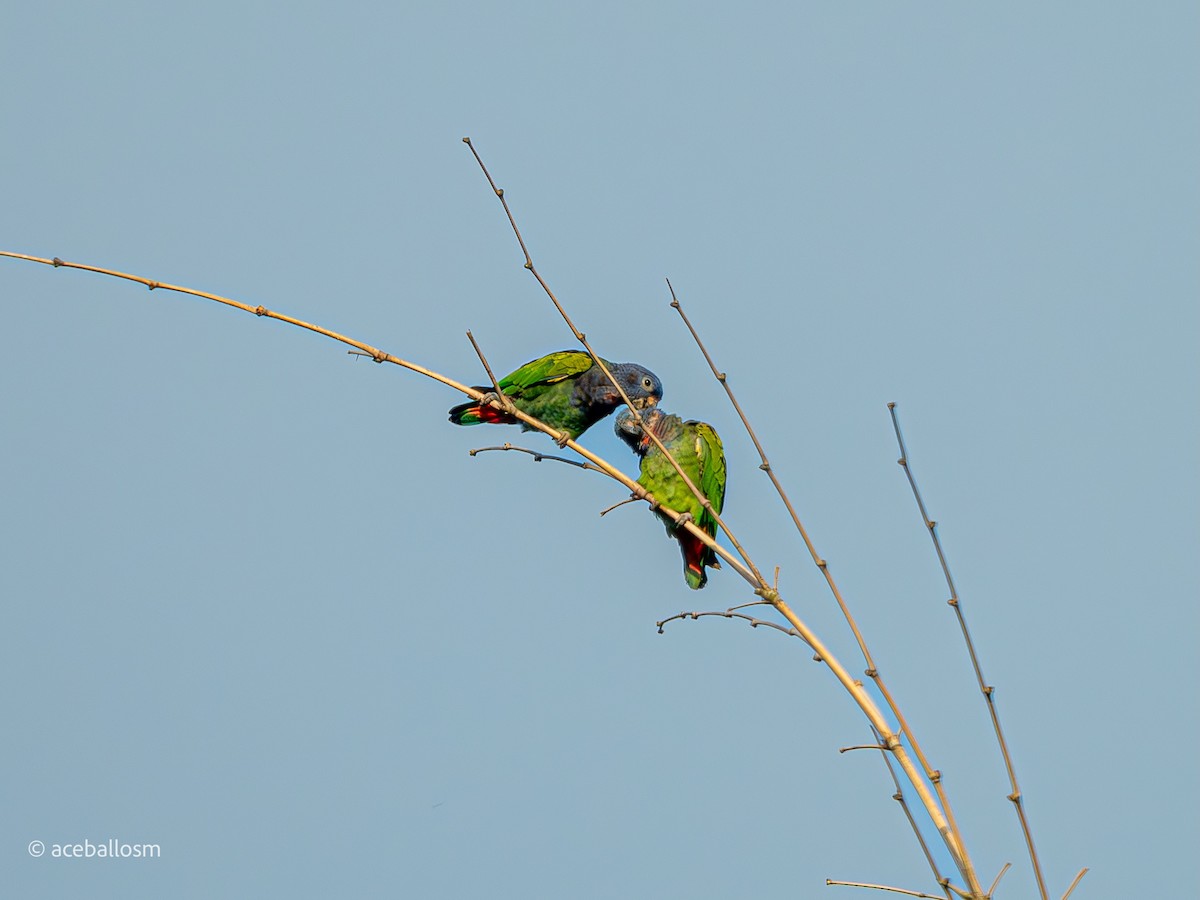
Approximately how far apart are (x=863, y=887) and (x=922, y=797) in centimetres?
30

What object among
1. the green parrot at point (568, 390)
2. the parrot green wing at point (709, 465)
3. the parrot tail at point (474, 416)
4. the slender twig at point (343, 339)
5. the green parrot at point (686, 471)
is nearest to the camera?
the slender twig at point (343, 339)

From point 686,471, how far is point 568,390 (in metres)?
1.14

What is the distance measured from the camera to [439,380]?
14.4 feet

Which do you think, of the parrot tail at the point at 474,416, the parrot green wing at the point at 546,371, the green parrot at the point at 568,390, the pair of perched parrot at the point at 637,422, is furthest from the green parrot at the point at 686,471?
the parrot tail at the point at 474,416

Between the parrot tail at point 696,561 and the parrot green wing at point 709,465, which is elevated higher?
the parrot green wing at point 709,465

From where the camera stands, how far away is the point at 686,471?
294 inches

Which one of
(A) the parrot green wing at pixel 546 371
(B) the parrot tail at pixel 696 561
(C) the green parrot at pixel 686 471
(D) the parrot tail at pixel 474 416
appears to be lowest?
(B) the parrot tail at pixel 696 561

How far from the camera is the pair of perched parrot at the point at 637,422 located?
7.17 metres

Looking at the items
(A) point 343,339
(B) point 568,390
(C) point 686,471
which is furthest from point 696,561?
(A) point 343,339

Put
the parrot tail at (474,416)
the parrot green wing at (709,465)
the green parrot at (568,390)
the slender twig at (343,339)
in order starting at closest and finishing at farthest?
the slender twig at (343,339) < the parrot green wing at (709,465) < the parrot tail at (474,416) < the green parrot at (568,390)

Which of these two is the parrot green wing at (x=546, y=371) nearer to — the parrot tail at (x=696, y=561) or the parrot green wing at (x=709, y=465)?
the parrot green wing at (x=709, y=465)

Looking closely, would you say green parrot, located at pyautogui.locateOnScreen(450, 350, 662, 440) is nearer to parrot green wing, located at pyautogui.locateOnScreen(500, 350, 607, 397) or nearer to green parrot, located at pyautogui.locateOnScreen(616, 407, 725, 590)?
parrot green wing, located at pyautogui.locateOnScreen(500, 350, 607, 397)

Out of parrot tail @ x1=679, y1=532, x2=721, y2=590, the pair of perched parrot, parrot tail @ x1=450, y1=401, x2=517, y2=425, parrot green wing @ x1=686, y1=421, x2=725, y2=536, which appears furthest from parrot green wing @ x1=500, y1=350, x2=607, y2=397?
parrot tail @ x1=679, y1=532, x2=721, y2=590

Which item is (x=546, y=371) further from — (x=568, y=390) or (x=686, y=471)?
(x=686, y=471)
